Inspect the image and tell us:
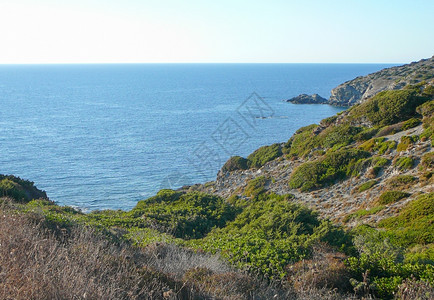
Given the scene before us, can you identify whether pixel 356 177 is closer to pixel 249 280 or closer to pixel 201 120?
pixel 249 280

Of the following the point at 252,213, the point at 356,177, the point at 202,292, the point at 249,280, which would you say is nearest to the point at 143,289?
the point at 202,292

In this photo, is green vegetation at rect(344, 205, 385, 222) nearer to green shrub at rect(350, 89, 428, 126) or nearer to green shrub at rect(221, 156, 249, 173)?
green shrub at rect(350, 89, 428, 126)

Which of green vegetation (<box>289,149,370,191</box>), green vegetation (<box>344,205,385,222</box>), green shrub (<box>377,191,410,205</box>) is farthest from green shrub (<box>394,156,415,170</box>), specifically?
green vegetation (<box>344,205,385,222</box>)

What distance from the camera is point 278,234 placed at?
38.5ft

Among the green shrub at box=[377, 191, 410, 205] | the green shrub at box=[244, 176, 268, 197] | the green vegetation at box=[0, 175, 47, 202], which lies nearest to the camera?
the green shrub at box=[377, 191, 410, 205]

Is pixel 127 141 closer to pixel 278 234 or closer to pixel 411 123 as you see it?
pixel 411 123

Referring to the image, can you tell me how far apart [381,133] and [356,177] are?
644 cm

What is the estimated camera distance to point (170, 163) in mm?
50844

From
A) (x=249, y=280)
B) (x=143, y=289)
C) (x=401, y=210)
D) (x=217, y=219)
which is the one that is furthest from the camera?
(x=217, y=219)

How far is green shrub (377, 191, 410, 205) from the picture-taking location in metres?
17.1

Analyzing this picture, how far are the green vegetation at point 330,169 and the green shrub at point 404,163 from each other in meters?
2.24

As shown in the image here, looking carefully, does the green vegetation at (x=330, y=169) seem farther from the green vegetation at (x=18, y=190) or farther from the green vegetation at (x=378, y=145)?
the green vegetation at (x=18, y=190)

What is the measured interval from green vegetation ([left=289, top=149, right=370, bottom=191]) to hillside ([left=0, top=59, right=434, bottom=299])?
6 centimetres

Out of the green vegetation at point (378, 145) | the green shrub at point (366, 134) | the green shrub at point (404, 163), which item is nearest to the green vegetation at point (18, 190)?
the green shrub at point (404, 163)
